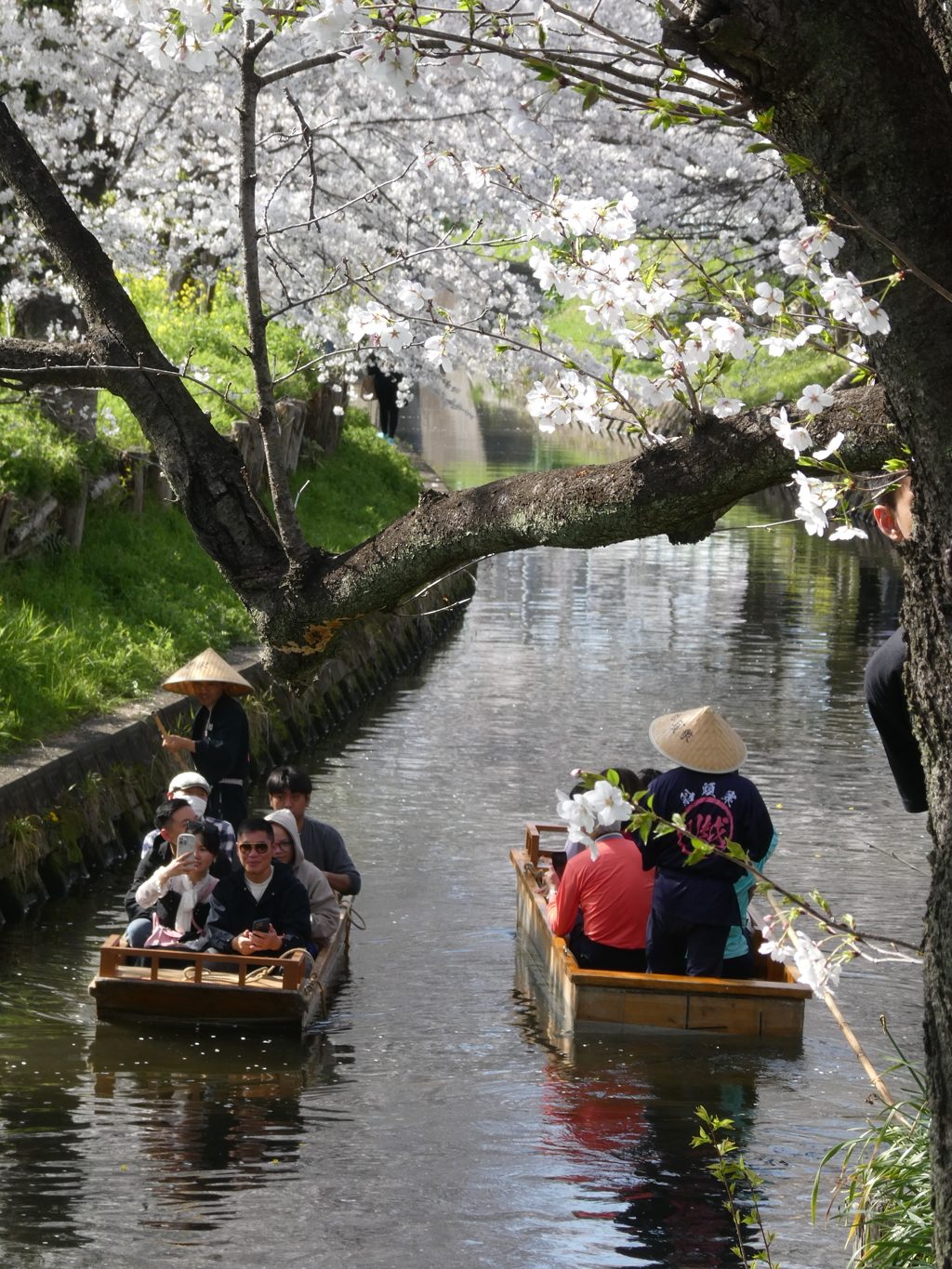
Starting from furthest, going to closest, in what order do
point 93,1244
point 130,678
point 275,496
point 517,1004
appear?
point 130,678, point 517,1004, point 93,1244, point 275,496

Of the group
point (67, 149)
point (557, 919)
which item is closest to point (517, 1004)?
point (557, 919)

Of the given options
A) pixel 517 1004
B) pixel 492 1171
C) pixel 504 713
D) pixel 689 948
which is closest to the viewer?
pixel 492 1171

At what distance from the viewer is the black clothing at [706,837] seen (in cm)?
648

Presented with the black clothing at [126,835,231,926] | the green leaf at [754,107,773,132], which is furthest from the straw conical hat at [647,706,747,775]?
the green leaf at [754,107,773,132]

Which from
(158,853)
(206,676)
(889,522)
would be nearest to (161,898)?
(158,853)

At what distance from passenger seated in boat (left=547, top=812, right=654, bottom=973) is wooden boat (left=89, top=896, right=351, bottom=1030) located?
1419mm

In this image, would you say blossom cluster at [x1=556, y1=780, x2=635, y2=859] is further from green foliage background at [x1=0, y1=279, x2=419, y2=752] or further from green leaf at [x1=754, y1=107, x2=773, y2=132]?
green foliage background at [x1=0, y1=279, x2=419, y2=752]

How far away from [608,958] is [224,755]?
2474 mm

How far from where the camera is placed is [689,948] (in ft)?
23.4

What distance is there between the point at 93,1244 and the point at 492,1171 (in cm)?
165

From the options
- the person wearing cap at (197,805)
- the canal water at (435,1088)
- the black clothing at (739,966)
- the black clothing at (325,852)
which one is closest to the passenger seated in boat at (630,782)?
the black clothing at (739,966)

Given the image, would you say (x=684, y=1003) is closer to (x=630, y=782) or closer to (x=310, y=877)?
(x=630, y=782)

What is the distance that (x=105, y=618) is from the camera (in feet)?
38.9

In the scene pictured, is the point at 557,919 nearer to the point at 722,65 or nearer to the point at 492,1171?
the point at 492,1171
